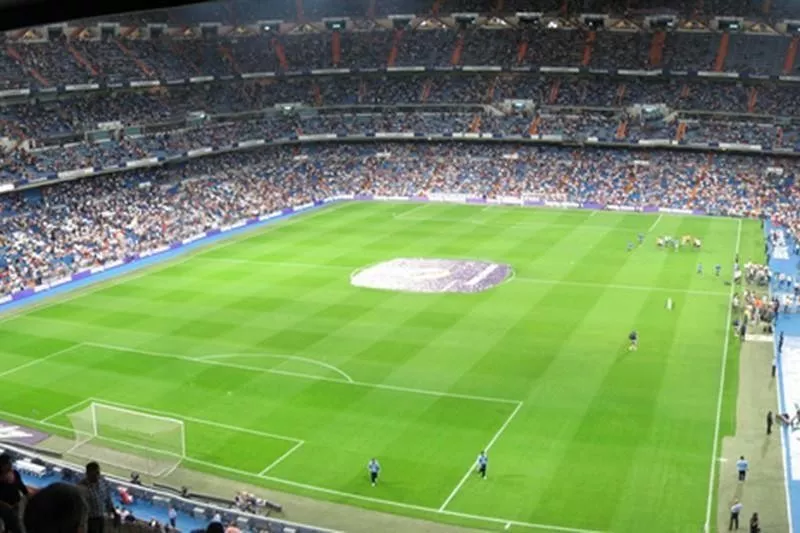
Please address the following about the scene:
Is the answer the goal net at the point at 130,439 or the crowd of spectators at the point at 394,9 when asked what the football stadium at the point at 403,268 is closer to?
the goal net at the point at 130,439

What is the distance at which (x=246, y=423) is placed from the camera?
30.5m

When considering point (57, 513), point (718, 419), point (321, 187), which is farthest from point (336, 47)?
point (57, 513)

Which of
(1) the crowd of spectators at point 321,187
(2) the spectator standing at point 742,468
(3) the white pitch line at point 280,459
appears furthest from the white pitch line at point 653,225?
(3) the white pitch line at point 280,459

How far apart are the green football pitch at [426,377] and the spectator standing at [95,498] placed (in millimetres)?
14600

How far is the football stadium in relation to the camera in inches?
1026

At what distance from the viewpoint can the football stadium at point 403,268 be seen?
85.5ft

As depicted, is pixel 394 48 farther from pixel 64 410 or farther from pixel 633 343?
pixel 64 410

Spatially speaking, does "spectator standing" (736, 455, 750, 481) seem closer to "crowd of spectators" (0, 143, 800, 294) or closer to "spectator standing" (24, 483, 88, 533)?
"spectator standing" (24, 483, 88, 533)

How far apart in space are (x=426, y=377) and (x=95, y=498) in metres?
26.6

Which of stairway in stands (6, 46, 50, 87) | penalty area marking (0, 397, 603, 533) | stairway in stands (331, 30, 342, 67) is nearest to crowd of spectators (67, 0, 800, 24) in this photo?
stairway in stands (331, 30, 342, 67)

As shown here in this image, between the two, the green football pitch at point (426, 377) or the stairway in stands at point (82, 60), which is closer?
the green football pitch at point (426, 377)

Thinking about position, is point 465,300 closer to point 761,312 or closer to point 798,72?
point 761,312

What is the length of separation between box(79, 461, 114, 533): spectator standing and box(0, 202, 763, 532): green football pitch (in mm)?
14600

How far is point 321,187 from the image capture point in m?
82.6
